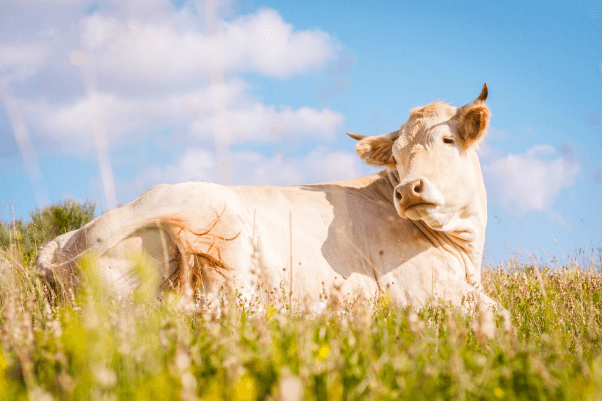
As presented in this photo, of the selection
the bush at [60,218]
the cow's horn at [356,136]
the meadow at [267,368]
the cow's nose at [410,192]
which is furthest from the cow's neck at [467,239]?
the bush at [60,218]

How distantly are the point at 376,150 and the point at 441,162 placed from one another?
3.81ft

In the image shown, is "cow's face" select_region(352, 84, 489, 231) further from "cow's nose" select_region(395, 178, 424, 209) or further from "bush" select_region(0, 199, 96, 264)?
"bush" select_region(0, 199, 96, 264)

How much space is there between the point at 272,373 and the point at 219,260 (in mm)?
2617

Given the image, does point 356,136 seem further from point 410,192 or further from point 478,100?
point 410,192

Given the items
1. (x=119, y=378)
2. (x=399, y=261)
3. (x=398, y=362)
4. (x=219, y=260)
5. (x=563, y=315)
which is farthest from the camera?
(x=399, y=261)

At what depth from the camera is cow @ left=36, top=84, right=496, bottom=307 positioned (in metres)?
4.37

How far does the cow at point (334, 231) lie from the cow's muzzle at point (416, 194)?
0.04ft

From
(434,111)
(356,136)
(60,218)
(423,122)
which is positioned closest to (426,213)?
(423,122)

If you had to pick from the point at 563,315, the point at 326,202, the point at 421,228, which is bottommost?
the point at 563,315

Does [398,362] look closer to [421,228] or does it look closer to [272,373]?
[272,373]

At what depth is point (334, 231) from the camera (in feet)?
17.4

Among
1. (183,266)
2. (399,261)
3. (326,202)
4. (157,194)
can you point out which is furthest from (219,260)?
(399,261)

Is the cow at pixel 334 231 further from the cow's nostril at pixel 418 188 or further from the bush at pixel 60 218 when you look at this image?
the bush at pixel 60 218

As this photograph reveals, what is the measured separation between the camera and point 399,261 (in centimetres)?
528
